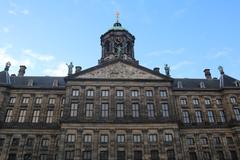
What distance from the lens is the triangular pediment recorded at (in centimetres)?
4112

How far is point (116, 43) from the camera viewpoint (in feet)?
164

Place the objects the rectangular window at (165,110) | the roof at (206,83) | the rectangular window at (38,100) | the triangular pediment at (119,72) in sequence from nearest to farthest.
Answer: the rectangular window at (165,110) → the triangular pediment at (119,72) → the rectangular window at (38,100) → the roof at (206,83)

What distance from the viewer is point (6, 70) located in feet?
153

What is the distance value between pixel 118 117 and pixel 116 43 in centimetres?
1911

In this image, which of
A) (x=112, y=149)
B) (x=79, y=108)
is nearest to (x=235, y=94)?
(x=112, y=149)

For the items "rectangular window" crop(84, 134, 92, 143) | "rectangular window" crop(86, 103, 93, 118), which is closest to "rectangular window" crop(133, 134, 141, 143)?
"rectangular window" crop(84, 134, 92, 143)

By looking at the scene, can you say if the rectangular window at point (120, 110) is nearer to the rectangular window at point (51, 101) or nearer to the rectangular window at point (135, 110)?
the rectangular window at point (135, 110)

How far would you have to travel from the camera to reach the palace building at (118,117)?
3547 centimetres

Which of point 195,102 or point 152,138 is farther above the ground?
point 195,102

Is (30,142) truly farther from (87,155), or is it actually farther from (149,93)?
(149,93)

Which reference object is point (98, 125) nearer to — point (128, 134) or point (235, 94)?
point (128, 134)

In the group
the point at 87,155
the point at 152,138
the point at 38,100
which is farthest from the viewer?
the point at 38,100

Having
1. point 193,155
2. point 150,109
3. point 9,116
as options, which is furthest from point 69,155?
point 193,155

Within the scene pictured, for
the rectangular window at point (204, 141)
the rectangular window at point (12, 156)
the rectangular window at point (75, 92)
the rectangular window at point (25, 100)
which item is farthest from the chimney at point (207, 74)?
the rectangular window at point (12, 156)
